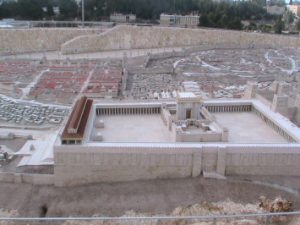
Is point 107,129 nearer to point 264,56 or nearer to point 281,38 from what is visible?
point 264,56

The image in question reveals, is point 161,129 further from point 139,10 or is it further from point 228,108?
point 139,10

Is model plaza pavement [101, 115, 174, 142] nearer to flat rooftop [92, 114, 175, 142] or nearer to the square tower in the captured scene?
flat rooftop [92, 114, 175, 142]

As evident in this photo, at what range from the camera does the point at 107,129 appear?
29.0 meters

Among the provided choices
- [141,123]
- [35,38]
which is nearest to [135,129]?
[141,123]

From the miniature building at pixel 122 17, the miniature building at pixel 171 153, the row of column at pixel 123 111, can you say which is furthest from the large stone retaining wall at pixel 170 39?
the miniature building at pixel 171 153

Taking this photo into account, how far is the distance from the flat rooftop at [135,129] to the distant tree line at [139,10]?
6419 centimetres

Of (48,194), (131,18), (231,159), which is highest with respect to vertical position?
(131,18)

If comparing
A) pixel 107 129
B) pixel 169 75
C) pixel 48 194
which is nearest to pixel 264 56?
pixel 169 75

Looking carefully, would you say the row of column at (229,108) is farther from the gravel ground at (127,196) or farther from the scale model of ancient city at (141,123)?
the gravel ground at (127,196)

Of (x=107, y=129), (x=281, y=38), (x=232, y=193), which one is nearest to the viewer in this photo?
(x=232, y=193)

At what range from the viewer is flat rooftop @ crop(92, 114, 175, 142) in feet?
89.4

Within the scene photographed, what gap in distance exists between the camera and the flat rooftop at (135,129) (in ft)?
89.4

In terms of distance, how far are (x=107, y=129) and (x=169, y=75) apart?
29.6 metres

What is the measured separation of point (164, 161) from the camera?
25047 mm
